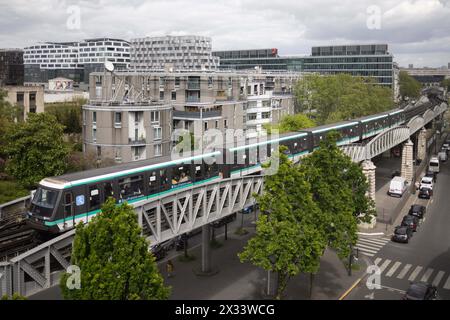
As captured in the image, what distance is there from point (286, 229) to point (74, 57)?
158 m

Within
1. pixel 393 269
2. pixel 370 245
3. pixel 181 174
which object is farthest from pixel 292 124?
pixel 181 174

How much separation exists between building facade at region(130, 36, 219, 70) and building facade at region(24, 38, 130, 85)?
6.31 meters

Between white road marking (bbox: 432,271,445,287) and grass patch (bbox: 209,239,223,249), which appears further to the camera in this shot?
grass patch (bbox: 209,239,223,249)

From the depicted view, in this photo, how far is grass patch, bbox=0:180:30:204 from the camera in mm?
35500

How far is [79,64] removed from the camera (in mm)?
158750

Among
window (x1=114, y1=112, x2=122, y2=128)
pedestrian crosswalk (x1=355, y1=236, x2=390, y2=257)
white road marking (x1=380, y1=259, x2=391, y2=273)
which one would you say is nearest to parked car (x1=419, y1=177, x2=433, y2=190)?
pedestrian crosswalk (x1=355, y1=236, x2=390, y2=257)

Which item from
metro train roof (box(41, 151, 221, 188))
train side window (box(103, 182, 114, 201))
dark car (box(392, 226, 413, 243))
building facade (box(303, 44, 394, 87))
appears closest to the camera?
metro train roof (box(41, 151, 221, 188))

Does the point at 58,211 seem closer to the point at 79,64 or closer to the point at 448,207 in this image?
the point at 448,207

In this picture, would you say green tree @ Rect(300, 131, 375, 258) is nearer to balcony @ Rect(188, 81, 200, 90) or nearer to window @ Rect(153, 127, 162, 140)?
window @ Rect(153, 127, 162, 140)

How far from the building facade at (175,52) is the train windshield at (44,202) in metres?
129

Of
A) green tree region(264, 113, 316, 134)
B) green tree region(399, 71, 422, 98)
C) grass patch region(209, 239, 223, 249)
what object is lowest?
grass patch region(209, 239, 223, 249)

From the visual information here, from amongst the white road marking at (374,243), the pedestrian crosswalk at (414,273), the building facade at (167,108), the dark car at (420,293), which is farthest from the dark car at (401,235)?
the building facade at (167,108)

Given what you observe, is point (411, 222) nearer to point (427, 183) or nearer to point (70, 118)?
point (427, 183)
